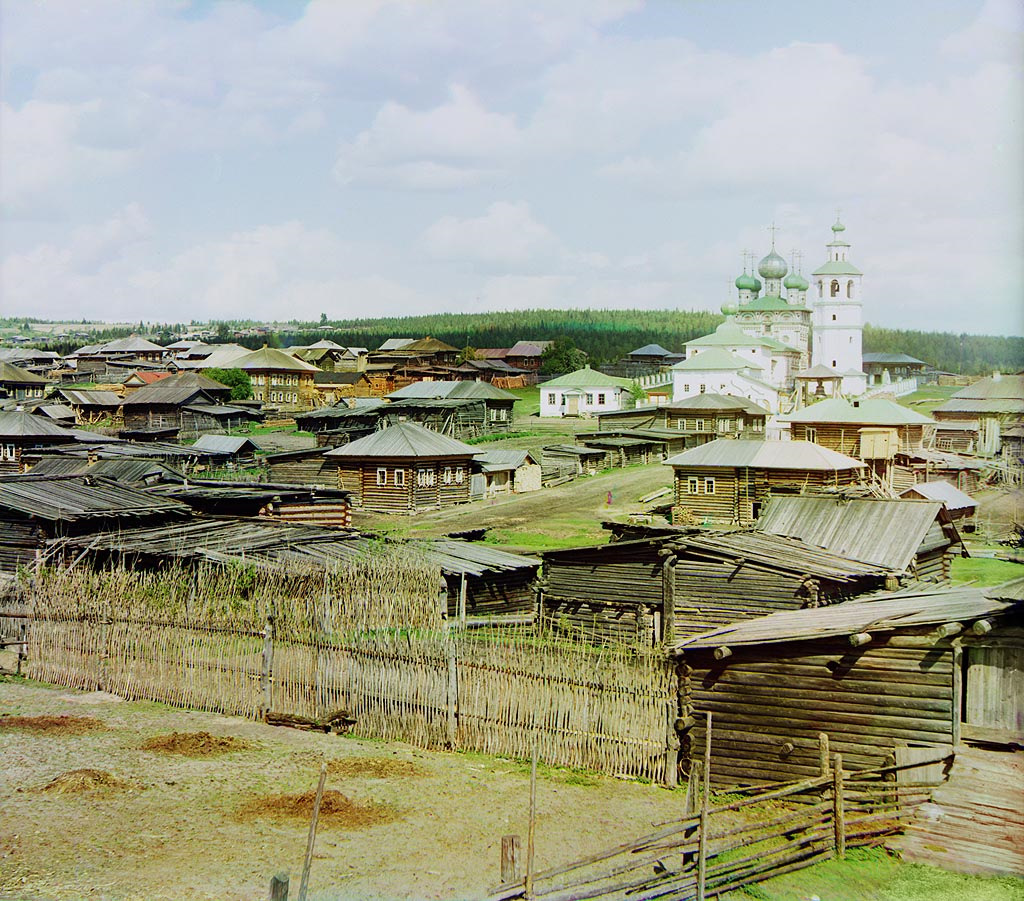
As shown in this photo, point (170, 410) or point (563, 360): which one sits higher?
point (563, 360)

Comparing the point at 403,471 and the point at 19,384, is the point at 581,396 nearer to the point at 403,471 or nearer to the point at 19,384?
the point at 403,471

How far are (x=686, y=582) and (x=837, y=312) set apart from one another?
80.6m

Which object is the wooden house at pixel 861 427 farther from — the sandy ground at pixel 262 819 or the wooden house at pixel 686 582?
the sandy ground at pixel 262 819

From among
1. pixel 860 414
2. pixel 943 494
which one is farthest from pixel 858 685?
pixel 860 414

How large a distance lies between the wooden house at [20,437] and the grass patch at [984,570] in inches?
1645

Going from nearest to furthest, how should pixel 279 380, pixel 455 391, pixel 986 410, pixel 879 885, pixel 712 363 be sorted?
pixel 879 885 < pixel 986 410 < pixel 455 391 < pixel 712 363 < pixel 279 380

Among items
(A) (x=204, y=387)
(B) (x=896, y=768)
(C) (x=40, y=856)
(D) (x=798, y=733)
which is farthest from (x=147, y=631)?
(A) (x=204, y=387)

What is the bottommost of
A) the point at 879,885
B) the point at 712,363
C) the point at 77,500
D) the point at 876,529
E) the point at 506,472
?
the point at 879,885

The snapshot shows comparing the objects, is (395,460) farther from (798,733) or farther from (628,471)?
(798,733)

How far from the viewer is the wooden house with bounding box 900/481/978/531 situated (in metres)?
39.1

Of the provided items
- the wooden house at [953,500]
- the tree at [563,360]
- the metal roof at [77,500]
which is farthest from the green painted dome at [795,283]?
the metal roof at [77,500]

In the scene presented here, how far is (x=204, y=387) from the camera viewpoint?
81.2 meters

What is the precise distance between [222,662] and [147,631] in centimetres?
175

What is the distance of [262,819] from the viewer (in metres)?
13.6
